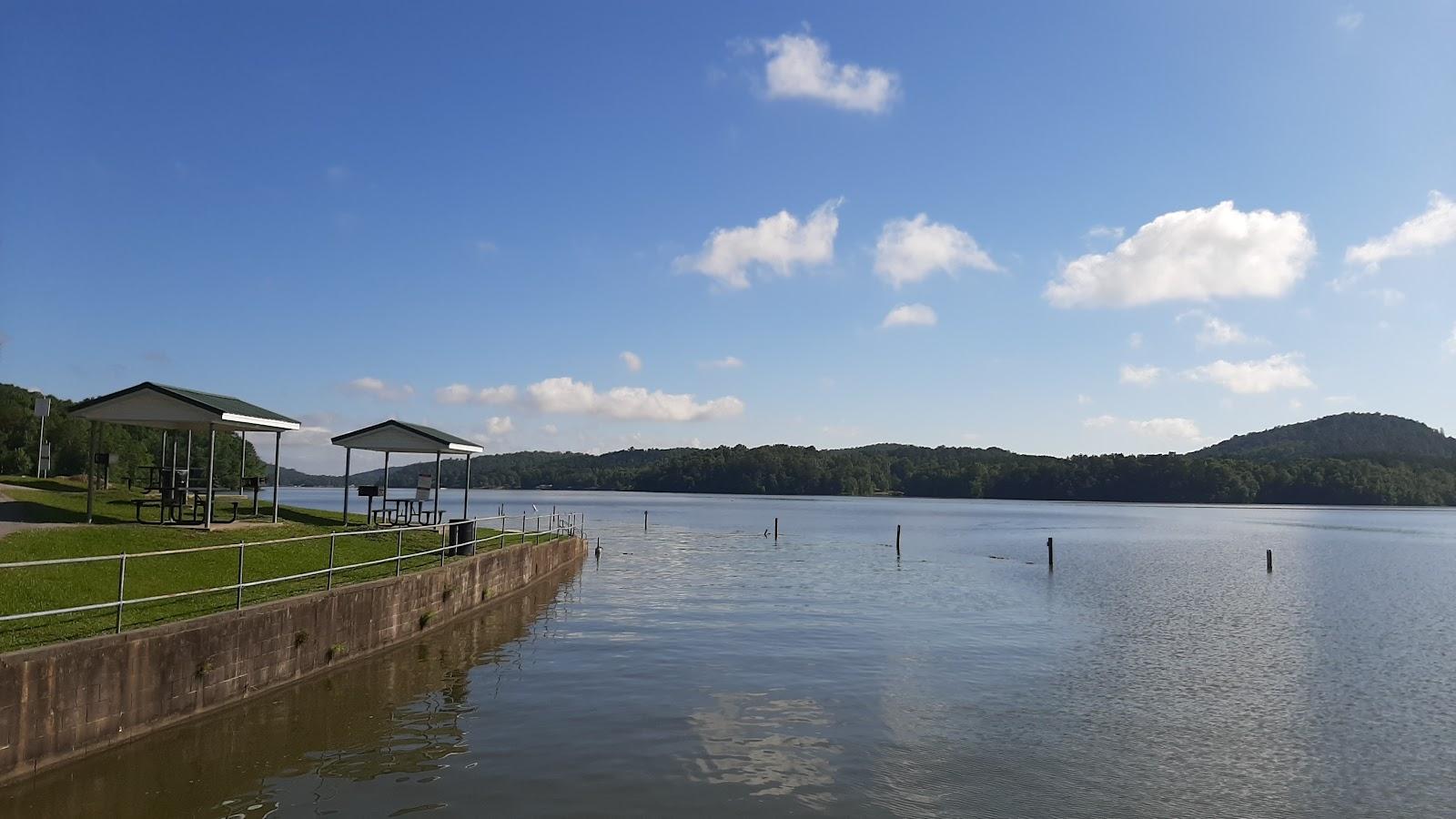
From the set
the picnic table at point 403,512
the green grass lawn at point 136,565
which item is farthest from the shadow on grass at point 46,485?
the picnic table at point 403,512

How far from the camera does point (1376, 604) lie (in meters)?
33.6

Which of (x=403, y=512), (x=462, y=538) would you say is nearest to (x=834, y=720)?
(x=462, y=538)

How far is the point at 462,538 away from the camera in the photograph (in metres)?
25.6

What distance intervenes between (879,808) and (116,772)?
27.9 feet

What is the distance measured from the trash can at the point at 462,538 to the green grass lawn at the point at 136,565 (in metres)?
0.58

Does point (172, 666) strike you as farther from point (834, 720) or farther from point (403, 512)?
point (403, 512)

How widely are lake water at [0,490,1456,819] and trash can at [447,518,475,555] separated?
2.33 m

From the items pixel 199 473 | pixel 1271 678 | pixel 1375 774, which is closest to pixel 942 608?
pixel 1271 678

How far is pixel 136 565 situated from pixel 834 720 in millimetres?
12218

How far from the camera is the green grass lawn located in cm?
1236

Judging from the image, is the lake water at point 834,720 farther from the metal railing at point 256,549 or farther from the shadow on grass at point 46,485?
the shadow on grass at point 46,485

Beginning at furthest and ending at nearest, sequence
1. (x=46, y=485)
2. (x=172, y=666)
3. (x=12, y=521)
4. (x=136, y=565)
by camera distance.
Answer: (x=46, y=485)
(x=12, y=521)
(x=136, y=565)
(x=172, y=666)

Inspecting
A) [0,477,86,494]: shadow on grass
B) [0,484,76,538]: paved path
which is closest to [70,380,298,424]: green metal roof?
[0,484,76,538]: paved path

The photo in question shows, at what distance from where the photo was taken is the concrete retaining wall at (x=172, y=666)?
31.4 feet
